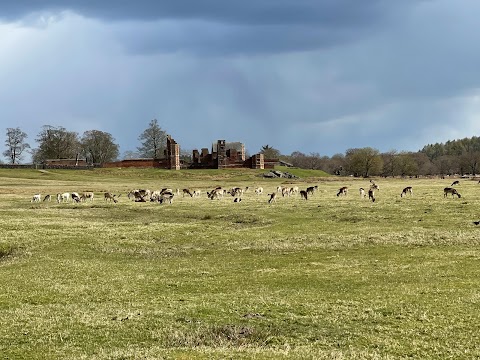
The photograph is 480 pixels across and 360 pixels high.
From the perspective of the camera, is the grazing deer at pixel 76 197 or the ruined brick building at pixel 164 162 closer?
the grazing deer at pixel 76 197

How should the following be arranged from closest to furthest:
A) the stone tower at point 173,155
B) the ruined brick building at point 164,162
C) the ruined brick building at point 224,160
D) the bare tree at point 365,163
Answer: the ruined brick building at point 164,162, the stone tower at point 173,155, the ruined brick building at point 224,160, the bare tree at point 365,163

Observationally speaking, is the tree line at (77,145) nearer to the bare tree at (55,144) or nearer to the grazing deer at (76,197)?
the bare tree at (55,144)

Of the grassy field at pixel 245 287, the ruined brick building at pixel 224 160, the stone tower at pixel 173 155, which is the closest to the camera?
the grassy field at pixel 245 287

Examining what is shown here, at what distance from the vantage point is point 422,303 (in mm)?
14586

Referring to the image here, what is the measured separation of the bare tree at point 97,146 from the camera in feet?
521

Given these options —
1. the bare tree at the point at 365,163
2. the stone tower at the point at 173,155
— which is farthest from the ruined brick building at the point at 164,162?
the bare tree at the point at 365,163

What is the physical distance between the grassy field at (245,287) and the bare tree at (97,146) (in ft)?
414

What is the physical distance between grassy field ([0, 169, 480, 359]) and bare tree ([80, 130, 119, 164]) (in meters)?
126

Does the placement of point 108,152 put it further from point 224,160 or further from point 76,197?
point 76,197

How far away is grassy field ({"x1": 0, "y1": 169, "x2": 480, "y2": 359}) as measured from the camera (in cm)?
1140

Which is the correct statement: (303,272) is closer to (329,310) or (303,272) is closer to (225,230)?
(329,310)

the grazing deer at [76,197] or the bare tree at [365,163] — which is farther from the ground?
the bare tree at [365,163]

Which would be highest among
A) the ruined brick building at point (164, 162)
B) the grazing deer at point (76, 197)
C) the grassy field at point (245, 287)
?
the ruined brick building at point (164, 162)

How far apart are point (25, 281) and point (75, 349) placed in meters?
9.16
